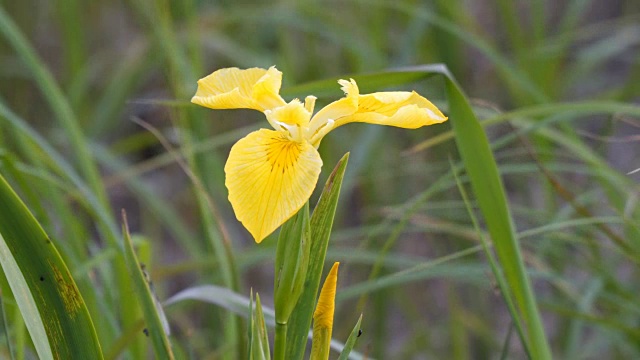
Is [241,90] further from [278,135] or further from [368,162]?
[368,162]

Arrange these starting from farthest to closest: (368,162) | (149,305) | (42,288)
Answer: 1. (368,162)
2. (149,305)
3. (42,288)

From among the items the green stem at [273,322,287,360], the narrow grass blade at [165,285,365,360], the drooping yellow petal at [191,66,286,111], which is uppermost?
the drooping yellow petal at [191,66,286,111]

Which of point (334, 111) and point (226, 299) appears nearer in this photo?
point (334, 111)

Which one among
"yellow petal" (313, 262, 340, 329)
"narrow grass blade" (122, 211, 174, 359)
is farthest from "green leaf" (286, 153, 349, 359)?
"narrow grass blade" (122, 211, 174, 359)

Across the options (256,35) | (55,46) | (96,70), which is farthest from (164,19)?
(55,46)

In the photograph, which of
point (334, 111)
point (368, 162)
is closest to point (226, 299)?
point (334, 111)

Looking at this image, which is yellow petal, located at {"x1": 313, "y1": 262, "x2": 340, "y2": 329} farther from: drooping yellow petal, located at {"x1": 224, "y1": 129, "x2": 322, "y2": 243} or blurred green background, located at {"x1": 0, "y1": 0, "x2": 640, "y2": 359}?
blurred green background, located at {"x1": 0, "y1": 0, "x2": 640, "y2": 359}
